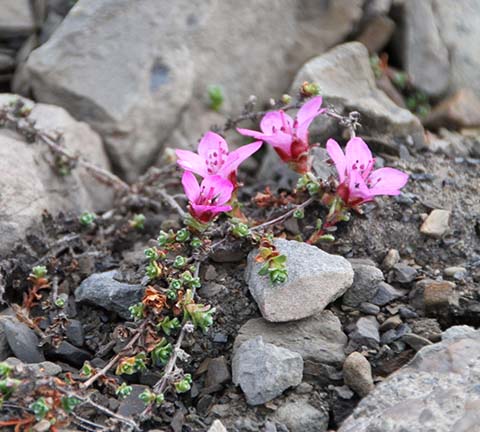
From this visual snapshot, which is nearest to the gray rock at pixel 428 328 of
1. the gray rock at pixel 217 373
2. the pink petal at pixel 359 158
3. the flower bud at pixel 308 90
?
the pink petal at pixel 359 158

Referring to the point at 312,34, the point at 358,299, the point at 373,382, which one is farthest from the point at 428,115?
the point at 373,382

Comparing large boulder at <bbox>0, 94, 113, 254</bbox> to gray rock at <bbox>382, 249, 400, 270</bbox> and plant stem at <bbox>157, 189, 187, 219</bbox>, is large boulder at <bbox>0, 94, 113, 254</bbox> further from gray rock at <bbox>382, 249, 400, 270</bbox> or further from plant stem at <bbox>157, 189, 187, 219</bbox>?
gray rock at <bbox>382, 249, 400, 270</bbox>

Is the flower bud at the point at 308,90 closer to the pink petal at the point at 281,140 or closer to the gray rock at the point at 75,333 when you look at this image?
the pink petal at the point at 281,140

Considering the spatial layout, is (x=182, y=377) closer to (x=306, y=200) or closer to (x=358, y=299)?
(x=358, y=299)

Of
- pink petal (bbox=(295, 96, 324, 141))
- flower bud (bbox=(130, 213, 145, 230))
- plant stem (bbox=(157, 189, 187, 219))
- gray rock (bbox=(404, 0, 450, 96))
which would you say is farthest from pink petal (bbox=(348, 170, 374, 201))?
gray rock (bbox=(404, 0, 450, 96))

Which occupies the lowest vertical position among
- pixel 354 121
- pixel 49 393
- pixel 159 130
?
pixel 159 130

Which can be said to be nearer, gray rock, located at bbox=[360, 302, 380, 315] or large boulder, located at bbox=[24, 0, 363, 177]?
gray rock, located at bbox=[360, 302, 380, 315]
